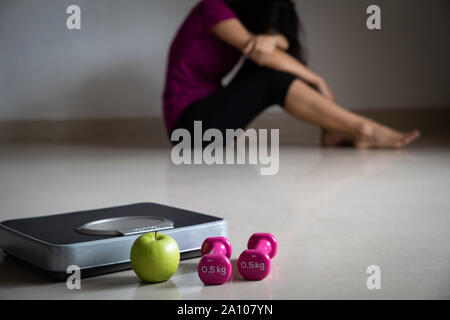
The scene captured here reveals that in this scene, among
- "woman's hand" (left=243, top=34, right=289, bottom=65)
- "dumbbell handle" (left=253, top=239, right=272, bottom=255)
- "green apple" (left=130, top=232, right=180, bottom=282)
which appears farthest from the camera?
"woman's hand" (left=243, top=34, right=289, bottom=65)

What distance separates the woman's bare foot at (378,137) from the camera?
278 cm

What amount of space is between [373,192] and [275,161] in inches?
29.1

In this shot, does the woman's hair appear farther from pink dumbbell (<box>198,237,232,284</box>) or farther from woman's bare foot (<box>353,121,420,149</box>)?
pink dumbbell (<box>198,237,232,284</box>)

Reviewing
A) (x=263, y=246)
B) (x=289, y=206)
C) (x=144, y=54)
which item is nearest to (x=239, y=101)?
(x=144, y=54)

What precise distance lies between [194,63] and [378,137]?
0.84 meters

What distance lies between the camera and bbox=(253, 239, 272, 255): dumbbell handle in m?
1.11

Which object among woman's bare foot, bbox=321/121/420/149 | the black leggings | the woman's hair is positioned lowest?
woman's bare foot, bbox=321/121/420/149

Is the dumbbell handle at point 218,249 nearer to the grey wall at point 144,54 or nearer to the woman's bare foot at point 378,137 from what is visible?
the woman's bare foot at point 378,137

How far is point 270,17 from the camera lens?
9.15 feet

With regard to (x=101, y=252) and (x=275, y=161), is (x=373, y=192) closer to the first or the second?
(x=275, y=161)

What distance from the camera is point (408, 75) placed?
3795mm

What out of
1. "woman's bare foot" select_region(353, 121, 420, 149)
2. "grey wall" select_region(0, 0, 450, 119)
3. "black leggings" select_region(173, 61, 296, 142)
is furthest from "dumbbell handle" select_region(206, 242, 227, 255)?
"grey wall" select_region(0, 0, 450, 119)

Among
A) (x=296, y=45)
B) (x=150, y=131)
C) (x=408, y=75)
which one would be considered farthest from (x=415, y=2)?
(x=150, y=131)
